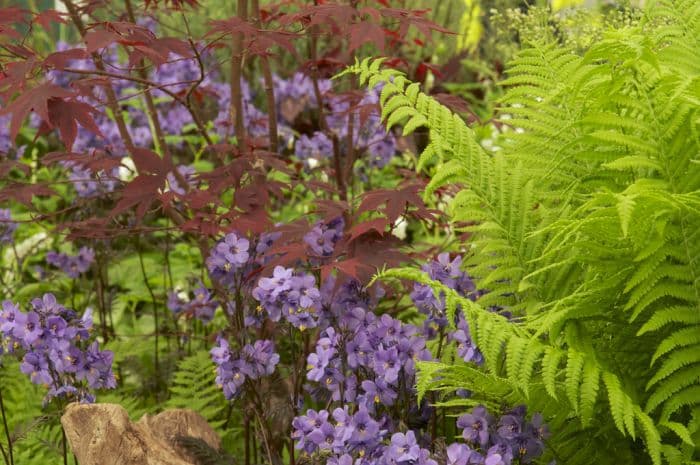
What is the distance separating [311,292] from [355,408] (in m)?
0.36

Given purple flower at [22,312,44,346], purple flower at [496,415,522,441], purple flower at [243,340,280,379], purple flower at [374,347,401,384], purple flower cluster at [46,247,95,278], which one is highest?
purple flower at [374,347,401,384]

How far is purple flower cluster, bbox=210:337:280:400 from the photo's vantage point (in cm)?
252

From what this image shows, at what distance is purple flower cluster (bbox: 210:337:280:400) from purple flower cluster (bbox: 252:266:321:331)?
5.5 inches

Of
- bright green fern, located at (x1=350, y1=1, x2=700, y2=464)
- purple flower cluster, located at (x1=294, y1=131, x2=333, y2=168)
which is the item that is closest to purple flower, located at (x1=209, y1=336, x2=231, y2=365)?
bright green fern, located at (x1=350, y1=1, x2=700, y2=464)

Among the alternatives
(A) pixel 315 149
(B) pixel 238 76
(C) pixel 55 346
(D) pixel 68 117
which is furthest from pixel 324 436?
(A) pixel 315 149

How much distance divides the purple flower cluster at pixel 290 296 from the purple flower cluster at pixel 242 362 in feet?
0.46

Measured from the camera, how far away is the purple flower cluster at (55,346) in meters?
2.48

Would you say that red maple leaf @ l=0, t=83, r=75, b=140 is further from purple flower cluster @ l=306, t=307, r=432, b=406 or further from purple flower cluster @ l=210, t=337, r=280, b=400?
purple flower cluster @ l=306, t=307, r=432, b=406

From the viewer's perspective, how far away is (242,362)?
2.52 metres

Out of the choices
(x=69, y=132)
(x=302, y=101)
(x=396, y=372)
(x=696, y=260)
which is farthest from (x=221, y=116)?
(x=696, y=260)

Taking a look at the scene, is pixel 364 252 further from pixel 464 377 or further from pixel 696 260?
pixel 696 260

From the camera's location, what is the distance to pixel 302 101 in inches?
217

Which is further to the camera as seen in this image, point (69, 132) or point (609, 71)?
point (69, 132)

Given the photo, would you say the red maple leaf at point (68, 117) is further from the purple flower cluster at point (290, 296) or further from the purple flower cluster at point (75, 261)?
the purple flower cluster at point (75, 261)
